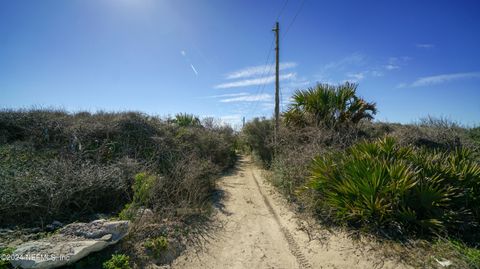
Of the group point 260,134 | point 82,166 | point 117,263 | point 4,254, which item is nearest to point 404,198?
point 117,263

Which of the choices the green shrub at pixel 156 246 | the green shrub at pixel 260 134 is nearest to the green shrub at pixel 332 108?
the green shrub at pixel 260 134

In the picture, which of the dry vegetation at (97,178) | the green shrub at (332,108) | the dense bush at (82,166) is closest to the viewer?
the dry vegetation at (97,178)

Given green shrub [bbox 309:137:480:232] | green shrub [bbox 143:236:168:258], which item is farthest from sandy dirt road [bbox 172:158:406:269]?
green shrub [bbox 309:137:480:232]

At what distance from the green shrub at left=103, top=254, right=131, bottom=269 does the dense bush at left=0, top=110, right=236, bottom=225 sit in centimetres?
161

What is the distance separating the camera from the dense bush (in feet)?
14.6

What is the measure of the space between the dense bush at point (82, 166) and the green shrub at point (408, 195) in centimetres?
373

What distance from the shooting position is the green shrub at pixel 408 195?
161 inches

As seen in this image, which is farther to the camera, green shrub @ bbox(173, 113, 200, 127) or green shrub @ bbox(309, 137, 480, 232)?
green shrub @ bbox(173, 113, 200, 127)

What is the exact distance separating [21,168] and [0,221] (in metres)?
1.49

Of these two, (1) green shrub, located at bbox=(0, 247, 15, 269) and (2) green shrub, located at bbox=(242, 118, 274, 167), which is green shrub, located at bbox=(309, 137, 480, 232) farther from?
(2) green shrub, located at bbox=(242, 118, 274, 167)

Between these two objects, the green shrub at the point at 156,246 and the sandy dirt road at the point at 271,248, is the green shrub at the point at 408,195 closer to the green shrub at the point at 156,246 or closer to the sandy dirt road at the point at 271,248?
the sandy dirt road at the point at 271,248

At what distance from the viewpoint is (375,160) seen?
15.8 feet

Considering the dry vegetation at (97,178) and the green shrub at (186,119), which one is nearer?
the dry vegetation at (97,178)

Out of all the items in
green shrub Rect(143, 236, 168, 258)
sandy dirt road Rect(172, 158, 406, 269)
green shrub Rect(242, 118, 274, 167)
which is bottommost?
sandy dirt road Rect(172, 158, 406, 269)
